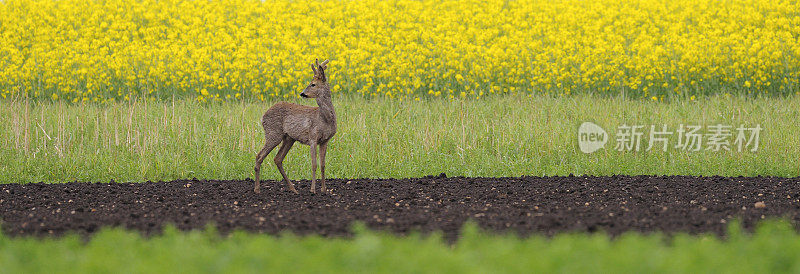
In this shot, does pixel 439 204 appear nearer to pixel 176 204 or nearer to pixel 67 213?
pixel 176 204

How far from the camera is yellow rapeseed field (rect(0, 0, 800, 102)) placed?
16766 mm

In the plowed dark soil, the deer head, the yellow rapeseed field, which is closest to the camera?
the plowed dark soil

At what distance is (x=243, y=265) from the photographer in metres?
4.59

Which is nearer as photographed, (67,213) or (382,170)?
(67,213)

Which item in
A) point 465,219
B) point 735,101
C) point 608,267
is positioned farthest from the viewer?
point 735,101

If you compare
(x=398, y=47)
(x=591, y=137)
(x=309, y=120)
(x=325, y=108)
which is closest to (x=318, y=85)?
(x=325, y=108)

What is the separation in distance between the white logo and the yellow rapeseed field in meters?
3.66

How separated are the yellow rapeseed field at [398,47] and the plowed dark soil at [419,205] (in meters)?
6.68

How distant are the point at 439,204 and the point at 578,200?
4.46 ft

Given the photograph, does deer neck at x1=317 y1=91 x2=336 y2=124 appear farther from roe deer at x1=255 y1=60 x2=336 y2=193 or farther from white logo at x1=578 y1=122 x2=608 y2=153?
white logo at x1=578 y1=122 x2=608 y2=153

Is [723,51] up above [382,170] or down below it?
above


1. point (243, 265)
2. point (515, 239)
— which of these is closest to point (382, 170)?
point (515, 239)

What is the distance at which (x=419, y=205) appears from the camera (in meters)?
7.40

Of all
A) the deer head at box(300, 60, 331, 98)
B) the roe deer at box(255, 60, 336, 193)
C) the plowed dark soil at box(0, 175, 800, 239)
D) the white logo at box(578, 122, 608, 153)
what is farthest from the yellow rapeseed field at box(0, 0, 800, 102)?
the deer head at box(300, 60, 331, 98)
